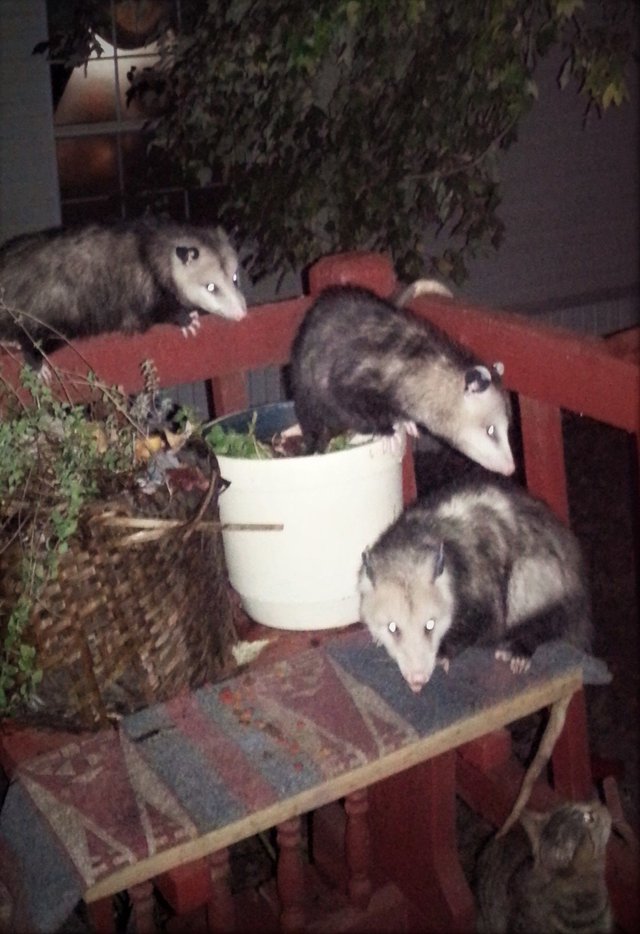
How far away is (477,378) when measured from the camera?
72.9 inches

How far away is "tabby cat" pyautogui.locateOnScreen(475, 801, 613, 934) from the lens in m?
1.67

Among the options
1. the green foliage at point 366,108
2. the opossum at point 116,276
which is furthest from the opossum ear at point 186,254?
the green foliage at point 366,108

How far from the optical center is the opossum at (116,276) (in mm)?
2461

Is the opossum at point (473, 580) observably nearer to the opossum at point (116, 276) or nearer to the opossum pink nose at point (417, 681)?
the opossum pink nose at point (417, 681)

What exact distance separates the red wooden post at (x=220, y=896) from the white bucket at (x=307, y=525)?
15.8 inches

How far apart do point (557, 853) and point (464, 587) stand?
1.49ft

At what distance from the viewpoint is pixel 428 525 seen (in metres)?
1.81

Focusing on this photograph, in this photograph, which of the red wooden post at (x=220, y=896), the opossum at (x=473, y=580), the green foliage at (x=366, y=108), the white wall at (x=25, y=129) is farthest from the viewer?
the white wall at (x=25, y=129)

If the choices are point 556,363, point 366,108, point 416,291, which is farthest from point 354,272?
point 366,108

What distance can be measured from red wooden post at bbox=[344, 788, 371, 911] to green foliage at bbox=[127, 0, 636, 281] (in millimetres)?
1441

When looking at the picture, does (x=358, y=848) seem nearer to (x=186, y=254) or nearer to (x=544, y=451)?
(x=544, y=451)

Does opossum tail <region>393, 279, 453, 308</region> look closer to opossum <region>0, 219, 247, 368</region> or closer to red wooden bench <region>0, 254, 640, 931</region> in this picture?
red wooden bench <region>0, 254, 640, 931</region>

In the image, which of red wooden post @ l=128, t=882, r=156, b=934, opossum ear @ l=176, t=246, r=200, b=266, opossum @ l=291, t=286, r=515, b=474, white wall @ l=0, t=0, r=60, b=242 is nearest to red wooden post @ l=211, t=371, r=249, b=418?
opossum @ l=291, t=286, r=515, b=474

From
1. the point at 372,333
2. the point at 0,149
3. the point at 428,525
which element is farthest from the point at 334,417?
the point at 0,149
